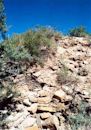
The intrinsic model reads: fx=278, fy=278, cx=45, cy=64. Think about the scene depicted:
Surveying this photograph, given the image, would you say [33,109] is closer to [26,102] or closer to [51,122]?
[26,102]

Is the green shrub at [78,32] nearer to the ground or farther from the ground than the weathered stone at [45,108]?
farther from the ground

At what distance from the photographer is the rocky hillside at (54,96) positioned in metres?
9.42

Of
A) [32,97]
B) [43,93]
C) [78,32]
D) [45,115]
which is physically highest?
[78,32]

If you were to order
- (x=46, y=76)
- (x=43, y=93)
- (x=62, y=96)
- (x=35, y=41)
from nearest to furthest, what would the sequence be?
(x=62, y=96) < (x=43, y=93) < (x=46, y=76) < (x=35, y=41)

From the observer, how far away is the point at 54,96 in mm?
10375

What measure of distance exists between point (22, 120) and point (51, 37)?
5537 millimetres

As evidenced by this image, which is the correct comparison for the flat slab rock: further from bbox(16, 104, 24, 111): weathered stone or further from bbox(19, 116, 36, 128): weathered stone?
bbox(19, 116, 36, 128): weathered stone

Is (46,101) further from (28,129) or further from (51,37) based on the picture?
(51,37)

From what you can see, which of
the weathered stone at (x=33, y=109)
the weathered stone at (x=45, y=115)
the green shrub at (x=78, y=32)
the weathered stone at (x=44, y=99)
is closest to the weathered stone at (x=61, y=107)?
the weathered stone at (x=44, y=99)

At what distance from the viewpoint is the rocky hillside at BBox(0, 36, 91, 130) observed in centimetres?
942

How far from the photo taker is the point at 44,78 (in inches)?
444

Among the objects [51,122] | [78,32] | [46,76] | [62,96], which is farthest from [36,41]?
[51,122]

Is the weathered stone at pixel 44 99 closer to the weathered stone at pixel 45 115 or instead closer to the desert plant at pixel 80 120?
the weathered stone at pixel 45 115

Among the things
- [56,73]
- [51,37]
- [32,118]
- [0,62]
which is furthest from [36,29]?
[32,118]
